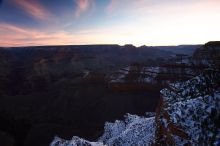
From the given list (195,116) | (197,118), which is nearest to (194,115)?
(195,116)

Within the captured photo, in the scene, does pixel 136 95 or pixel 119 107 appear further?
pixel 136 95

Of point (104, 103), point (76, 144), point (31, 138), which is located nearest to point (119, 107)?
point (104, 103)

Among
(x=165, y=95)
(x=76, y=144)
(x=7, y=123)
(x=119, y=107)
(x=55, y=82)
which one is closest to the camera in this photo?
(x=165, y=95)

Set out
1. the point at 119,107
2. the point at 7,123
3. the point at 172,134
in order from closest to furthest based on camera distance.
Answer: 1. the point at 172,134
2. the point at 7,123
3. the point at 119,107

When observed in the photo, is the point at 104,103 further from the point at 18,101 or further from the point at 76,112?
the point at 18,101

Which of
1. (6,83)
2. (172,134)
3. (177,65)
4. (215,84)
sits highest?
(215,84)

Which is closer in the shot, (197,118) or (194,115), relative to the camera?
(197,118)

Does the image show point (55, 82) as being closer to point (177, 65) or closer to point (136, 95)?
point (136, 95)

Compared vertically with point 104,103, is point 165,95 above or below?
above

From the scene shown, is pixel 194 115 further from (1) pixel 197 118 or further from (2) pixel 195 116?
(1) pixel 197 118
